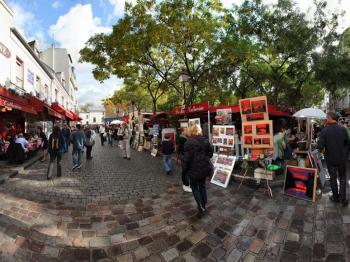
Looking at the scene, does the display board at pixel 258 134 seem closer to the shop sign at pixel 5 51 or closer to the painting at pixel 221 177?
the painting at pixel 221 177

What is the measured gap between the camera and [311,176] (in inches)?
212

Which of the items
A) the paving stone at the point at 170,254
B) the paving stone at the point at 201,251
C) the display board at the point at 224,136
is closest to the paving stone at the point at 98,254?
the paving stone at the point at 170,254

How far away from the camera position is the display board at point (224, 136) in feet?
23.9

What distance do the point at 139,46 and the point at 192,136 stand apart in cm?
868

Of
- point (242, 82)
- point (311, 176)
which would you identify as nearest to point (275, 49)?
point (242, 82)

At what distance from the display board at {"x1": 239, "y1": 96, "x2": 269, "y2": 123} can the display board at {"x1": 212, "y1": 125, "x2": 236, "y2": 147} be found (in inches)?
25.2

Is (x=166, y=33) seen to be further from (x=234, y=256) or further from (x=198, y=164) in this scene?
(x=234, y=256)

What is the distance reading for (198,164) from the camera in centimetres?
458

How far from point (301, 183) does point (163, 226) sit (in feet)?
10.7

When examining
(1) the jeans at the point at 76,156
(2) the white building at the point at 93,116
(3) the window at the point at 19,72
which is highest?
(2) the white building at the point at 93,116

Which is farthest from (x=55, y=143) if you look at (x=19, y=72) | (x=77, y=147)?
(x=19, y=72)

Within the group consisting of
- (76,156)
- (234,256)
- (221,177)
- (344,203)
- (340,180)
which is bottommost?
(234,256)

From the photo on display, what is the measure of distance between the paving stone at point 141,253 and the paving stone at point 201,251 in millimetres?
682

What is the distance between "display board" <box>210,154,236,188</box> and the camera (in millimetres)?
6741
